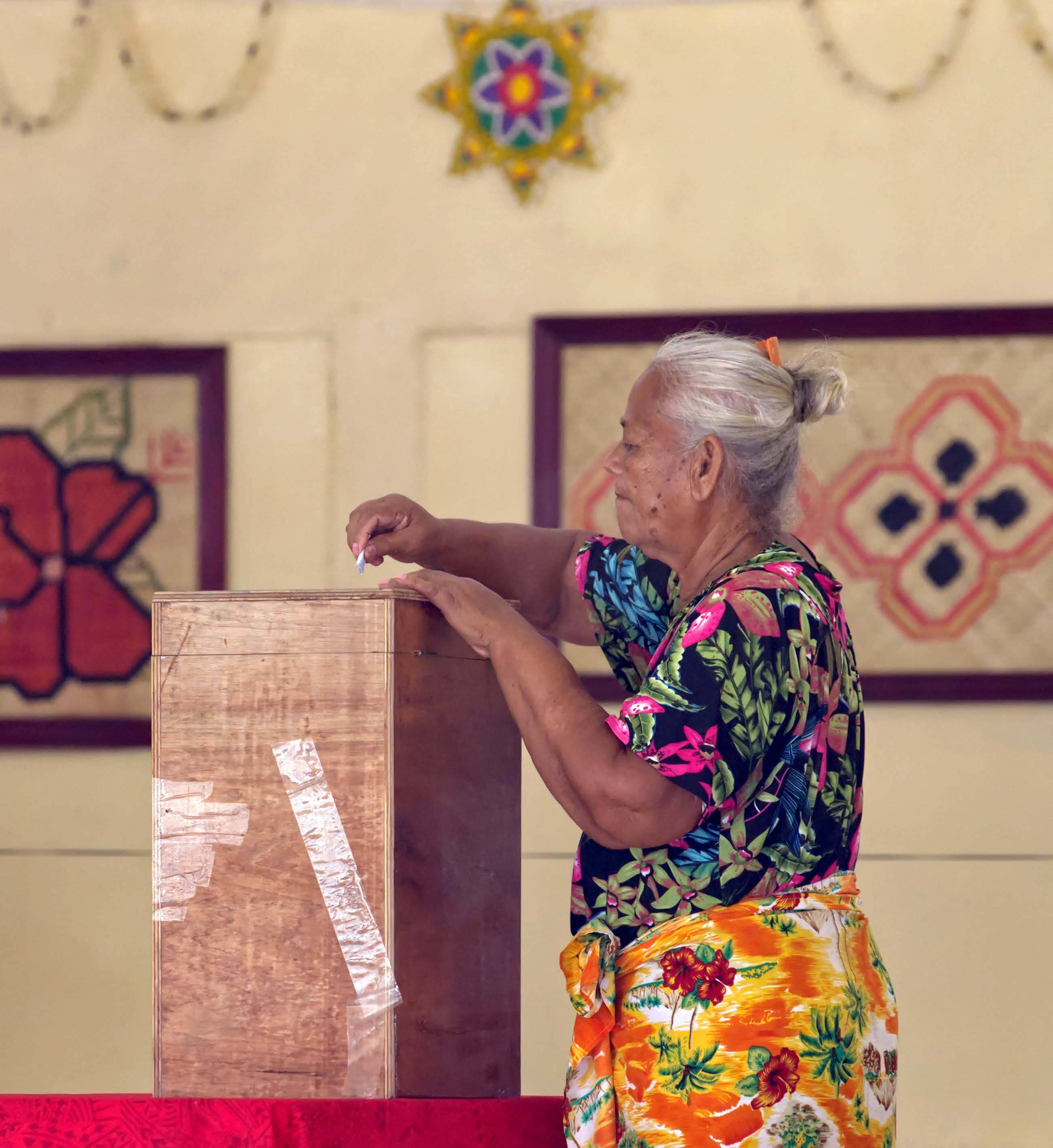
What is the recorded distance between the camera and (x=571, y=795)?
1.36 meters

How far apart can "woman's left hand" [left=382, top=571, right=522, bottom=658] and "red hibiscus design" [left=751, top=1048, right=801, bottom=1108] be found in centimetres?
53

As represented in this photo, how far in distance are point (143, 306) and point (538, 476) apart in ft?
3.55

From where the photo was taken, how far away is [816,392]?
1.59 metres

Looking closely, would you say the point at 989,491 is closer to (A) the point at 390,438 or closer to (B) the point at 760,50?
(B) the point at 760,50

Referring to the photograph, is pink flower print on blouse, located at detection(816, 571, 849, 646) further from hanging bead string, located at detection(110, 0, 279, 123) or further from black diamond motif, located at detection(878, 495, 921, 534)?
hanging bead string, located at detection(110, 0, 279, 123)

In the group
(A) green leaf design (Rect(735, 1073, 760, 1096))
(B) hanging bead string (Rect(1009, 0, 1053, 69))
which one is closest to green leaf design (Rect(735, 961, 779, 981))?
(A) green leaf design (Rect(735, 1073, 760, 1096))

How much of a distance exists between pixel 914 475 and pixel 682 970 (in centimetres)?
202

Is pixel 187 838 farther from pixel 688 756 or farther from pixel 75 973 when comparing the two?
pixel 75 973

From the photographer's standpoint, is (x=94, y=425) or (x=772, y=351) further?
(x=94, y=425)

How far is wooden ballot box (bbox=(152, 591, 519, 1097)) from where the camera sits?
139cm

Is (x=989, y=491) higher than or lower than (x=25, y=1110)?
higher

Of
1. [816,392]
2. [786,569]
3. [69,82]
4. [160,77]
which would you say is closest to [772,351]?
[816,392]

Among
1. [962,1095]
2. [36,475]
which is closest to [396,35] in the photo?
[36,475]

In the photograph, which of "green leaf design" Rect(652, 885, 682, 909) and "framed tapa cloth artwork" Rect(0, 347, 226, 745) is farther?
"framed tapa cloth artwork" Rect(0, 347, 226, 745)
